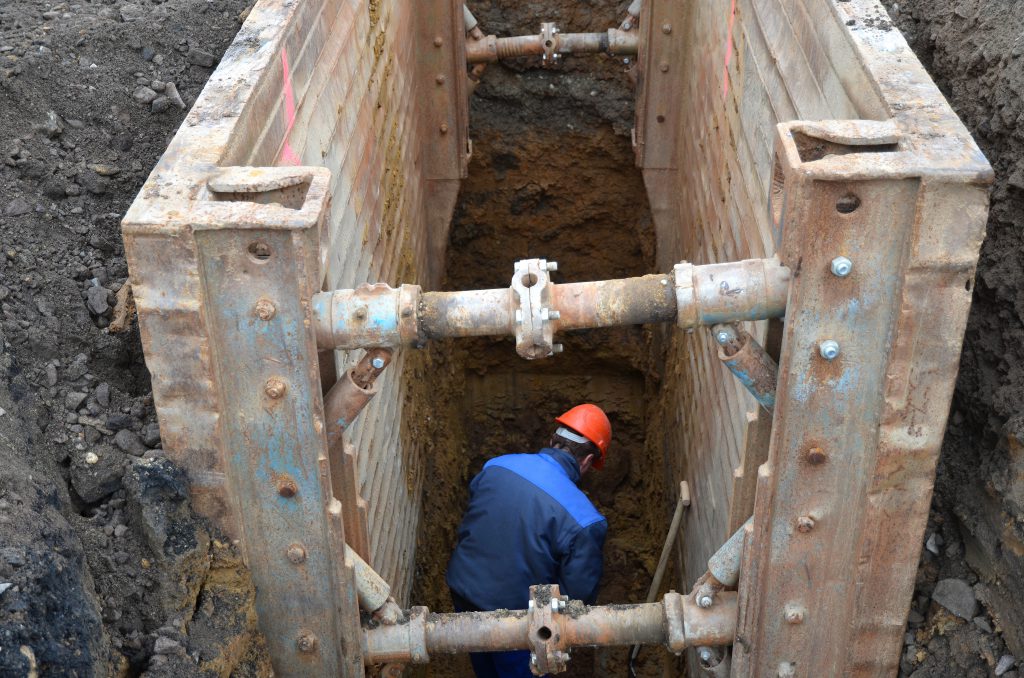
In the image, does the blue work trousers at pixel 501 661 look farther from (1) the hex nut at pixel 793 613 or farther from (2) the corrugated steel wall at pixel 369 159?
(1) the hex nut at pixel 793 613

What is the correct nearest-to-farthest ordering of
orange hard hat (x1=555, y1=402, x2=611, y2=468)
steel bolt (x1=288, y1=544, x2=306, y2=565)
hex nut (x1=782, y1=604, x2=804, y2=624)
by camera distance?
1. steel bolt (x1=288, y1=544, x2=306, y2=565)
2. hex nut (x1=782, y1=604, x2=804, y2=624)
3. orange hard hat (x1=555, y1=402, x2=611, y2=468)

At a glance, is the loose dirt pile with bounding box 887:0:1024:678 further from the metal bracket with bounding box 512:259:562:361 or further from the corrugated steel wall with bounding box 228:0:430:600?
the corrugated steel wall with bounding box 228:0:430:600

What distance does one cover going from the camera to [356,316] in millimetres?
2715

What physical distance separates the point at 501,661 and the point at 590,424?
1.25m

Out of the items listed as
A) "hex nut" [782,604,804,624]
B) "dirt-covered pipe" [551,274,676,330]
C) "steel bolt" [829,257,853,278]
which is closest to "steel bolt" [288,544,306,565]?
"dirt-covered pipe" [551,274,676,330]

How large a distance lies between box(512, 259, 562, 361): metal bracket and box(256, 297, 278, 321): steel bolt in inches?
25.4

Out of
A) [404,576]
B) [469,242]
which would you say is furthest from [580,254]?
[404,576]

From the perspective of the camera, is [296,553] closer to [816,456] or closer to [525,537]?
[816,456]

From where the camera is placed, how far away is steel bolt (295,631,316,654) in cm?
324

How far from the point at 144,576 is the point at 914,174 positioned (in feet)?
7.80

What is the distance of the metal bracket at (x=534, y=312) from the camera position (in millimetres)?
2727

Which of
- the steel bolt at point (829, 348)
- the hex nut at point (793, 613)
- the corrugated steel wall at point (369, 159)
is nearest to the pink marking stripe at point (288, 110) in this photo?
the corrugated steel wall at point (369, 159)

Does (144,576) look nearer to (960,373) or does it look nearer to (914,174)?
(914,174)

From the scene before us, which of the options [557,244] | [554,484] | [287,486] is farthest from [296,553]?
[557,244]
